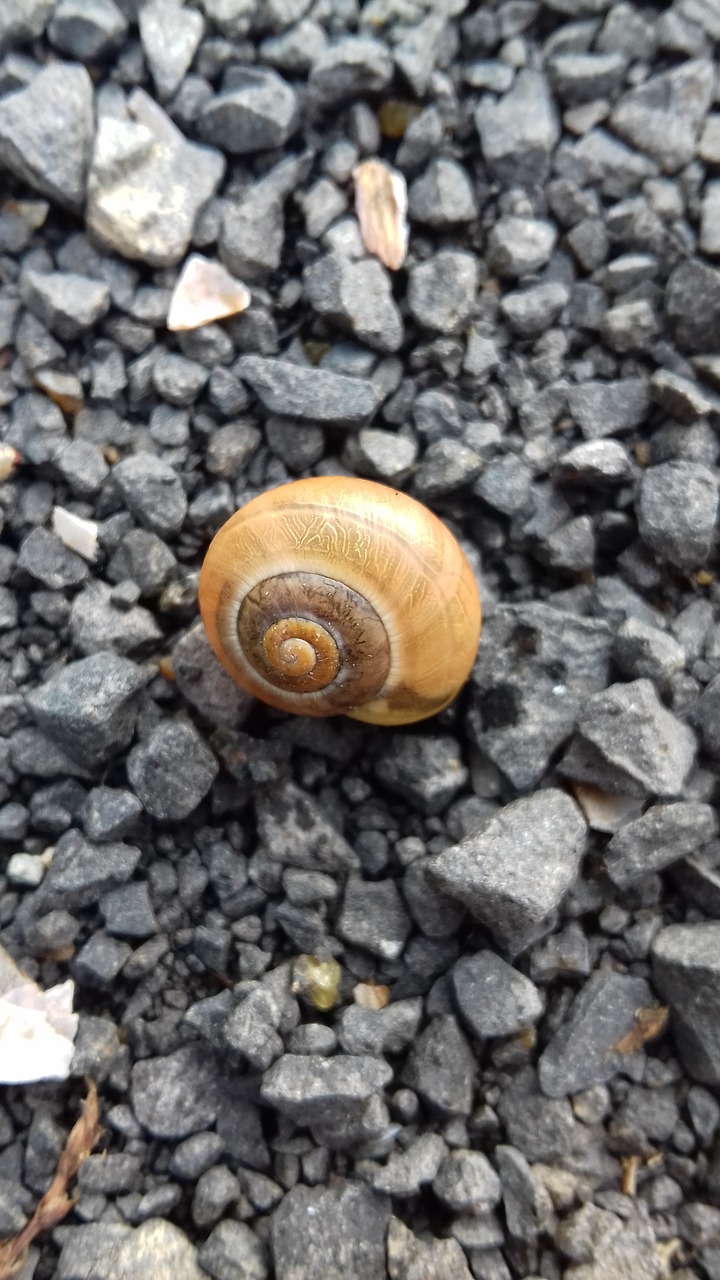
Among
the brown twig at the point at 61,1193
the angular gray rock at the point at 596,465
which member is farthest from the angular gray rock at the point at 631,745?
the brown twig at the point at 61,1193

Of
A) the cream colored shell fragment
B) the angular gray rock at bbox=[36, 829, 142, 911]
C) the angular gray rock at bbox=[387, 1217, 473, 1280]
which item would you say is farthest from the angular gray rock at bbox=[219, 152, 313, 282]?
the angular gray rock at bbox=[387, 1217, 473, 1280]

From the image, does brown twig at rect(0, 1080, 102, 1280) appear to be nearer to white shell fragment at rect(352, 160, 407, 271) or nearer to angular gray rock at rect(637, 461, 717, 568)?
angular gray rock at rect(637, 461, 717, 568)

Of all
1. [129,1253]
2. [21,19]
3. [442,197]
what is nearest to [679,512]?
[442,197]

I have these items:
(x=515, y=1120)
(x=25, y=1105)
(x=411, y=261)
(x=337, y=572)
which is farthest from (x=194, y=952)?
(x=411, y=261)

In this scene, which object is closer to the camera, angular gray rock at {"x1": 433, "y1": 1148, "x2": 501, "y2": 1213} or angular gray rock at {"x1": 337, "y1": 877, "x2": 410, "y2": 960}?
angular gray rock at {"x1": 433, "y1": 1148, "x2": 501, "y2": 1213}

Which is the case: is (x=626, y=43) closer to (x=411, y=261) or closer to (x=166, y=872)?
(x=411, y=261)

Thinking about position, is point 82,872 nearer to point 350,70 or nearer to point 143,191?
point 143,191

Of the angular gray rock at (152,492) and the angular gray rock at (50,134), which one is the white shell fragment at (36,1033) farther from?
the angular gray rock at (50,134)
